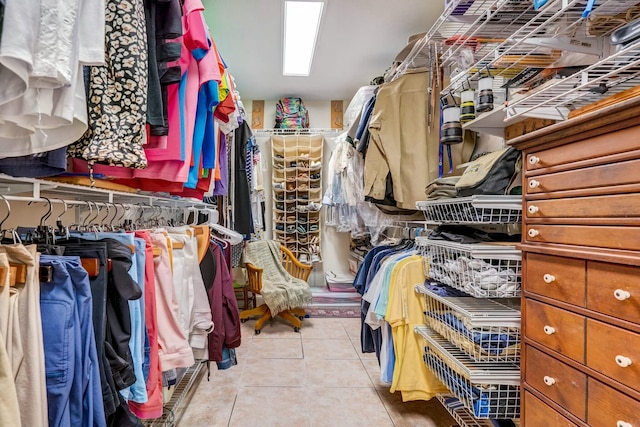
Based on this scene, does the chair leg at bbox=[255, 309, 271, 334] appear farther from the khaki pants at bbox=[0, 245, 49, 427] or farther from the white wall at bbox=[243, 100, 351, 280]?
the khaki pants at bbox=[0, 245, 49, 427]

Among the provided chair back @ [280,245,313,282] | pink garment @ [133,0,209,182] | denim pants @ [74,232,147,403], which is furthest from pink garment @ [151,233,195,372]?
chair back @ [280,245,313,282]

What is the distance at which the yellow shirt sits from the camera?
1876 mm

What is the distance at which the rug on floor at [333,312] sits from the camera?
4012 millimetres

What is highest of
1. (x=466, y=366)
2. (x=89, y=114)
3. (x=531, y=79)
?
(x=531, y=79)

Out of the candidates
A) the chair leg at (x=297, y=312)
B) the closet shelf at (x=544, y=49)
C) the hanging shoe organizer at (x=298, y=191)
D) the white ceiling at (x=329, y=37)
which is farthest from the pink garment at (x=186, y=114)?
the hanging shoe organizer at (x=298, y=191)

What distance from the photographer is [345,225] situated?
4.01 meters

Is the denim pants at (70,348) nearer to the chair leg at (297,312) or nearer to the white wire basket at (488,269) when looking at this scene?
the white wire basket at (488,269)

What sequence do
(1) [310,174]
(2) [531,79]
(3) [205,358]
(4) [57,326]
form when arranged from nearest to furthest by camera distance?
(4) [57,326] < (2) [531,79] < (3) [205,358] < (1) [310,174]

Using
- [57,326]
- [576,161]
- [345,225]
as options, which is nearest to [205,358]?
[57,326]

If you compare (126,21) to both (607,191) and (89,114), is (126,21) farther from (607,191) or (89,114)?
(607,191)

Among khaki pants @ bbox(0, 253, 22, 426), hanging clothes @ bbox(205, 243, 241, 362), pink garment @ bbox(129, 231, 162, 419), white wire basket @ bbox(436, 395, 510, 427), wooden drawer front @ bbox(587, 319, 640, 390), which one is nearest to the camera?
khaki pants @ bbox(0, 253, 22, 426)

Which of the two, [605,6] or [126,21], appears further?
[605,6]

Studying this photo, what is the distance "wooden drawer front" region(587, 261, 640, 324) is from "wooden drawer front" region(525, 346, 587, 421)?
0.66 feet

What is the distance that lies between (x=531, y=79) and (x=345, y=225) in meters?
2.60
